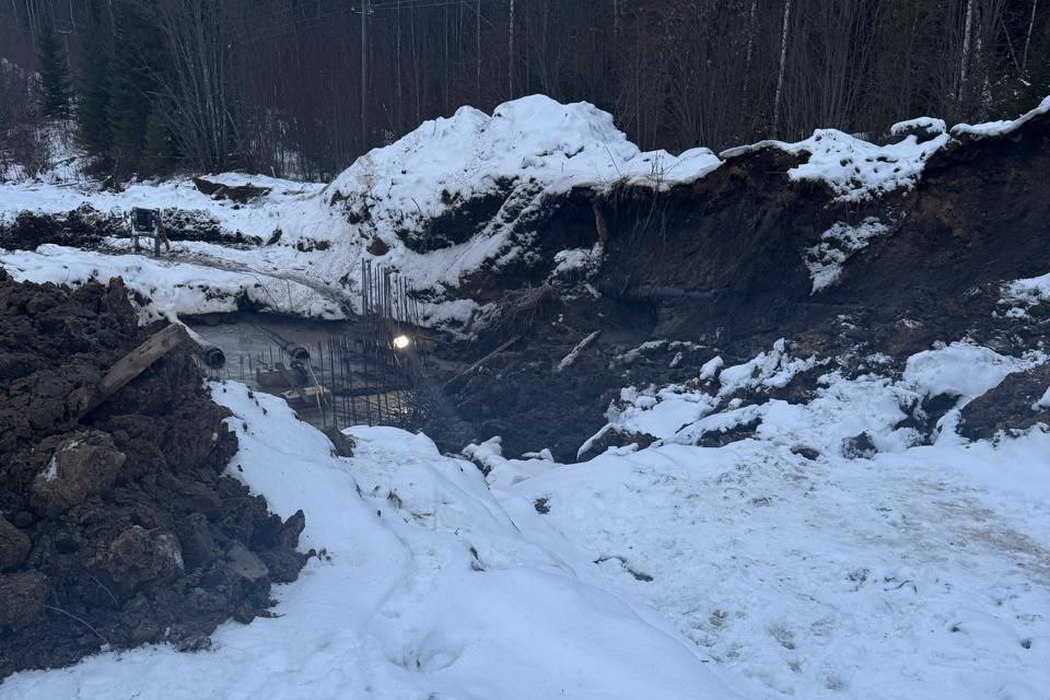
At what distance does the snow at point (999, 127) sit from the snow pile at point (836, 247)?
149cm

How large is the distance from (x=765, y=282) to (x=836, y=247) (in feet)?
3.59

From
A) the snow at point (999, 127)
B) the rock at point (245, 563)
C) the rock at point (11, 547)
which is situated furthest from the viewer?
the snow at point (999, 127)

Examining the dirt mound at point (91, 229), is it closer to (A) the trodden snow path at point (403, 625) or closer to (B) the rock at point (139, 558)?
(A) the trodden snow path at point (403, 625)

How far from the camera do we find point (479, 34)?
27.9 m

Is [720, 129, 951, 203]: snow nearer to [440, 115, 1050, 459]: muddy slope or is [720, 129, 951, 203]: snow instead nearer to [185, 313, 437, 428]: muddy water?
[440, 115, 1050, 459]: muddy slope

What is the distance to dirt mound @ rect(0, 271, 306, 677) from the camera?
4105 mm

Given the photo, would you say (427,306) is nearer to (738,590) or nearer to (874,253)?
(874,253)

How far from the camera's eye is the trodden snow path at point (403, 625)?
12.9 feet

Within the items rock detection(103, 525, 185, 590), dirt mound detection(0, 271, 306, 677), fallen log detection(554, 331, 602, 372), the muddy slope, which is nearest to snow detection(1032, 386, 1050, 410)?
the muddy slope

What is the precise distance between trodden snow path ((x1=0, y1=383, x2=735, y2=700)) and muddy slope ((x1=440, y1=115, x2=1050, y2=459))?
424cm

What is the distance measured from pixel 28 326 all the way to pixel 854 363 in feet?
26.6

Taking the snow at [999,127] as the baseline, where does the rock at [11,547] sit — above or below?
below

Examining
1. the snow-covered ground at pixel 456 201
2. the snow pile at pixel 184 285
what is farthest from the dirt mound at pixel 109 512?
the snow pile at pixel 184 285

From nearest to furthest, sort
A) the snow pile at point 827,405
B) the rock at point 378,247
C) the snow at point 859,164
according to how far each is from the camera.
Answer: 1. the snow pile at point 827,405
2. the snow at point 859,164
3. the rock at point 378,247
